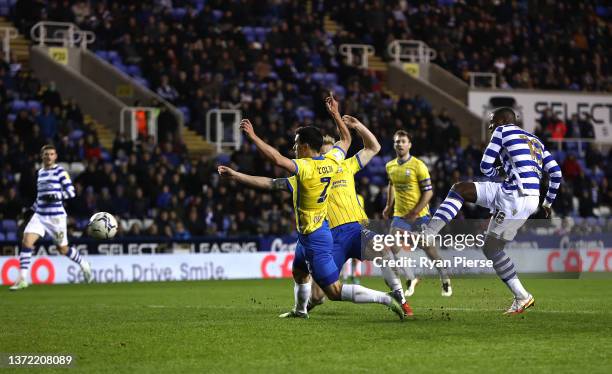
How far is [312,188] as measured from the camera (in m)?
11.1

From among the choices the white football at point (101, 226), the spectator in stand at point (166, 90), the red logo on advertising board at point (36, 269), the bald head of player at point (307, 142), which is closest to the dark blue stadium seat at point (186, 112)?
the spectator in stand at point (166, 90)

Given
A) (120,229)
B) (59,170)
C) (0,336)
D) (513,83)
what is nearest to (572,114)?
(513,83)

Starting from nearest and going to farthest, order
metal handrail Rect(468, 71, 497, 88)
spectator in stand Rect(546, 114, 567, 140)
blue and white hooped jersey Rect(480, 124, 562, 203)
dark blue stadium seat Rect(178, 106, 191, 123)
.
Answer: blue and white hooped jersey Rect(480, 124, 562, 203)
dark blue stadium seat Rect(178, 106, 191, 123)
spectator in stand Rect(546, 114, 567, 140)
metal handrail Rect(468, 71, 497, 88)

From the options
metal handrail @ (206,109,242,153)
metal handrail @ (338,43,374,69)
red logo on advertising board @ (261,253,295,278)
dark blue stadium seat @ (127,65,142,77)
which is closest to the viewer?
red logo on advertising board @ (261,253,295,278)

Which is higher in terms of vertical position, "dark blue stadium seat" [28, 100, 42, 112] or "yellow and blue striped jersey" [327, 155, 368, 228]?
"dark blue stadium seat" [28, 100, 42, 112]

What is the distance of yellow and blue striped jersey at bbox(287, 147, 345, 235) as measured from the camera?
11.0m

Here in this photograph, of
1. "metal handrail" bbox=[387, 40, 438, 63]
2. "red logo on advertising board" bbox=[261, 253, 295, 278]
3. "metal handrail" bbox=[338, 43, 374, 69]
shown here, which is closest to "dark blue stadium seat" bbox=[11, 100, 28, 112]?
"red logo on advertising board" bbox=[261, 253, 295, 278]

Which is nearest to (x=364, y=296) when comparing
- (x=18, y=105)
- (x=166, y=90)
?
(x=18, y=105)

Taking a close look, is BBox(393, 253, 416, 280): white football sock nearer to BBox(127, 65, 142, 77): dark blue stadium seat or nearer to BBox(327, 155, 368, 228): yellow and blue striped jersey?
BBox(327, 155, 368, 228): yellow and blue striped jersey

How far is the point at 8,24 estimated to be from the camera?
104ft

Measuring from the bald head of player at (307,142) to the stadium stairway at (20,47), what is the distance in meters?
20.8

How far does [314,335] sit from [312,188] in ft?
5.34

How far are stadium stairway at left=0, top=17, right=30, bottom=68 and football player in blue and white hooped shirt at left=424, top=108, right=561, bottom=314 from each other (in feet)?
67.8

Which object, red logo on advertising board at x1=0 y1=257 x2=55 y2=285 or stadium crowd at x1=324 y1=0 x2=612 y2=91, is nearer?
red logo on advertising board at x1=0 y1=257 x2=55 y2=285
